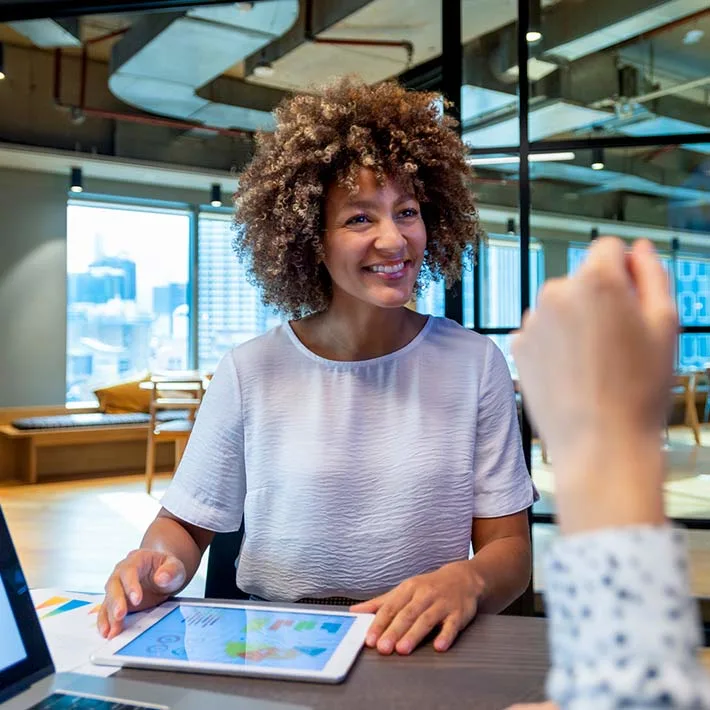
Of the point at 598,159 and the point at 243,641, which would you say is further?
the point at 598,159

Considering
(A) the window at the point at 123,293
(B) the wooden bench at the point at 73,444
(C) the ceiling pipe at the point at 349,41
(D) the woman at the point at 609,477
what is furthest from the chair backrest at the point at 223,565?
(A) the window at the point at 123,293

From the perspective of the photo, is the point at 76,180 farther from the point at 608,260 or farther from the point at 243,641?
the point at 608,260

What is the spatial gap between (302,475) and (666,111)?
6.69ft

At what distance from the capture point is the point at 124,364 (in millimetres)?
7664

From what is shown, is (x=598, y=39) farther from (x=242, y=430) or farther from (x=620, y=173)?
(x=242, y=430)

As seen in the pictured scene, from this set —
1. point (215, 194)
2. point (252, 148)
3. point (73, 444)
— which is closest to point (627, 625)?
point (252, 148)

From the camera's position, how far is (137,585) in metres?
0.94

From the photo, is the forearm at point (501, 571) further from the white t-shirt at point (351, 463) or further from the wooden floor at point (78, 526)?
the wooden floor at point (78, 526)

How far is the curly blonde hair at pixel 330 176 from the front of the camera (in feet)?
4.40

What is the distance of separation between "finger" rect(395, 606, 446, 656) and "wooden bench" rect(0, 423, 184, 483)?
18.3 ft

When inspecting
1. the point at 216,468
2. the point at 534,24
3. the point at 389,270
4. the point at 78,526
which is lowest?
the point at 78,526

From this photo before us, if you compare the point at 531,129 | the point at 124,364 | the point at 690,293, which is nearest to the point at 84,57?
the point at 124,364

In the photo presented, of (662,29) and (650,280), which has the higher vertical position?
(662,29)

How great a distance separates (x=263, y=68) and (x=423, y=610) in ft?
15.1
